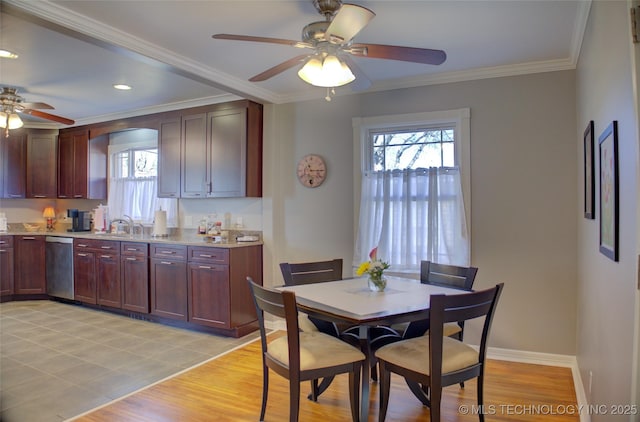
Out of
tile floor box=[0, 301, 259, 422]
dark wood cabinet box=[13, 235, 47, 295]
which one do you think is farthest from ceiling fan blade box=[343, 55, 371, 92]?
dark wood cabinet box=[13, 235, 47, 295]

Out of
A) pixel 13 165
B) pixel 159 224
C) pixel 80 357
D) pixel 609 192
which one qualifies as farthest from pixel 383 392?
pixel 13 165

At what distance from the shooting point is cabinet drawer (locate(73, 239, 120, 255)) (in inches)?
187

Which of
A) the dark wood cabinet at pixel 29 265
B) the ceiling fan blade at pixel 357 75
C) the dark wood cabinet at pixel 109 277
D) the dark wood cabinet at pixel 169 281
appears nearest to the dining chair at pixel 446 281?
the ceiling fan blade at pixel 357 75

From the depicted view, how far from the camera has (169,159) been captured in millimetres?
4746

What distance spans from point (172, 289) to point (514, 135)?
359 centimetres

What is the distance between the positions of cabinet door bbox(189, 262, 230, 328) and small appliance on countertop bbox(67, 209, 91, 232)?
104 inches

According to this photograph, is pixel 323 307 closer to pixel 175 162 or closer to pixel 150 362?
pixel 150 362

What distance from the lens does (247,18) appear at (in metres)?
2.53

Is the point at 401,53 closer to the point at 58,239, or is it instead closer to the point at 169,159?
the point at 169,159

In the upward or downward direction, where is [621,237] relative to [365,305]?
upward

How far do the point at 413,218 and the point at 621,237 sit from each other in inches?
85.8

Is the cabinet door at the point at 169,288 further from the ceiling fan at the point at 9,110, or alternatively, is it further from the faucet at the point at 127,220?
the ceiling fan at the point at 9,110

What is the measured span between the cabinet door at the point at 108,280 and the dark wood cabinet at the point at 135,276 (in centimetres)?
10

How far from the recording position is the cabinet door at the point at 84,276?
5.01 m
